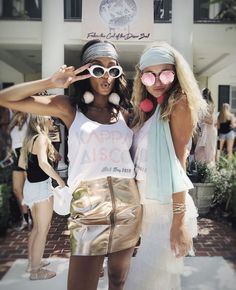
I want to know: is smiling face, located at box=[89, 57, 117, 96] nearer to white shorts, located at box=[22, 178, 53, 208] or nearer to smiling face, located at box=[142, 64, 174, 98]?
smiling face, located at box=[142, 64, 174, 98]

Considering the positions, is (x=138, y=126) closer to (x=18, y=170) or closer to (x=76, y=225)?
(x=76, y=225)

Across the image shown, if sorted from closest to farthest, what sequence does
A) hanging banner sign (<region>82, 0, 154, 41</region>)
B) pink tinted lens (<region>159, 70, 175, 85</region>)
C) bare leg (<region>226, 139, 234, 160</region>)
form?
pink tinted lens (<region>159, 70, 175, 85</region>), hanging banner sign (<region>82, 0, 154, 41</region>), bare leg (<region>226, 139, 234, 160</region>)

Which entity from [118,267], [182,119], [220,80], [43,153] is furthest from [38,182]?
[220,80]

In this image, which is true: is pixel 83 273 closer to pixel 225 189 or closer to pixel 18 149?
pixel 18 149

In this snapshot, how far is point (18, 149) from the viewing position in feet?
6.57

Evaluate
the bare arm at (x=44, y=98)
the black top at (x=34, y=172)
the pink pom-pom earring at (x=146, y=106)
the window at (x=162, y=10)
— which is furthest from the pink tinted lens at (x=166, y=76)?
the black top at (x=34, y=172)

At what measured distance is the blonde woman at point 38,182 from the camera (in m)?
1.98

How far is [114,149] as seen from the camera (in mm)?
1236

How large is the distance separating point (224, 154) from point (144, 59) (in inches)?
65.1

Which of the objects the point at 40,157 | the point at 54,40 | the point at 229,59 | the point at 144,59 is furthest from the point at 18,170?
the point at 229,59

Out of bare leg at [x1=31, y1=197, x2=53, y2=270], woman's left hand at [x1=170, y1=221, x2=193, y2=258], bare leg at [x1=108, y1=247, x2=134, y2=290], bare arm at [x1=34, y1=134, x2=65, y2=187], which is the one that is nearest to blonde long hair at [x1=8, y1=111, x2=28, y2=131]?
bare arm at [x1=34, y1=134, x2=65, y2=187]

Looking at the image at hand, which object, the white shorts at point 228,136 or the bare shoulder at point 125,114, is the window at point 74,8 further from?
the white shorts at point 228,136

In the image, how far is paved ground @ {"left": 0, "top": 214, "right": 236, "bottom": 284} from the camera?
2.36 meters

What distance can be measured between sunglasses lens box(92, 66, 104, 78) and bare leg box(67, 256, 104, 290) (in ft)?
2.05
